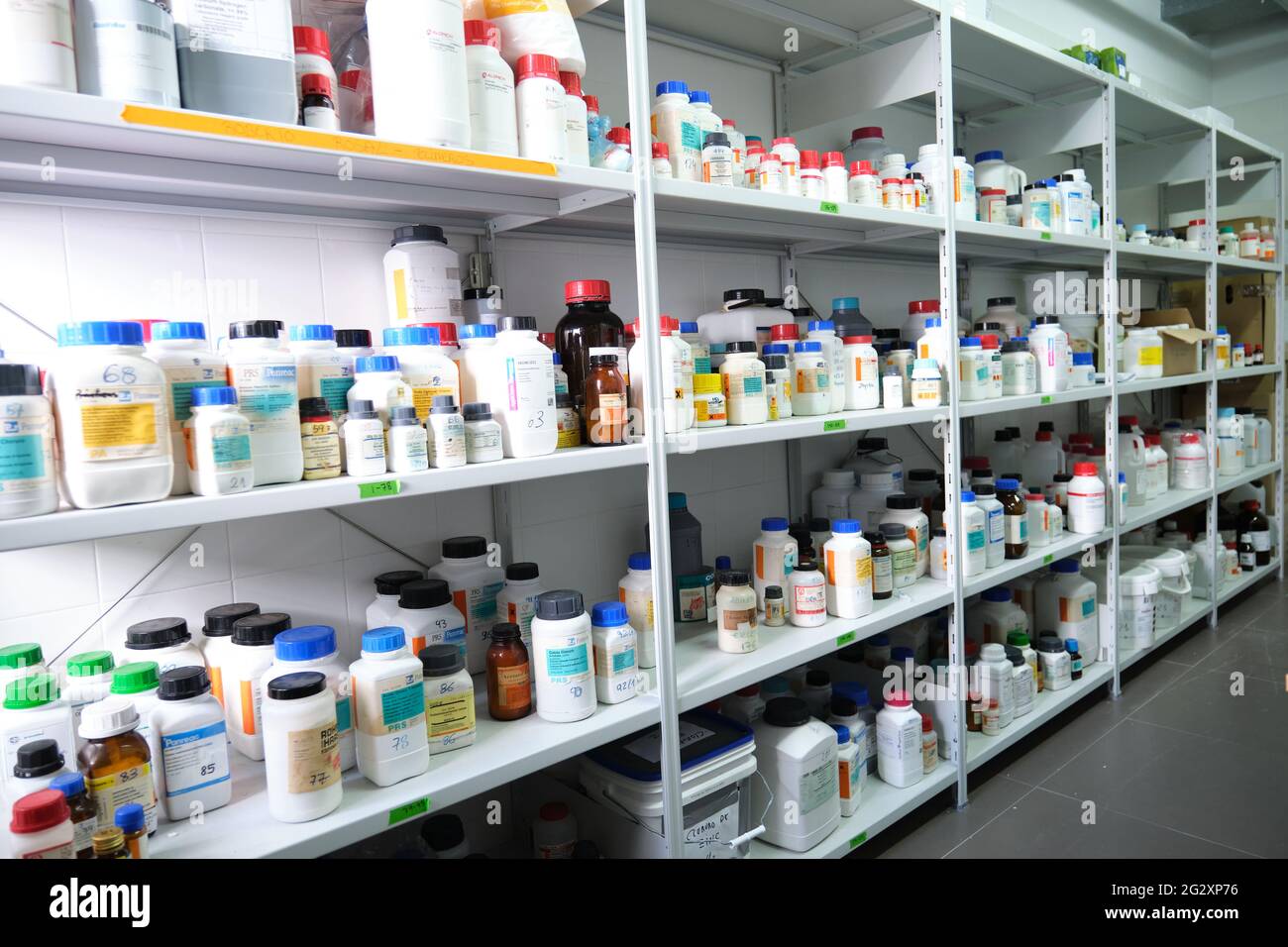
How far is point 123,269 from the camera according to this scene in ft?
4.48

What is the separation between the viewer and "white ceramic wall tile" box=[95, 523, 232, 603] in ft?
4.52

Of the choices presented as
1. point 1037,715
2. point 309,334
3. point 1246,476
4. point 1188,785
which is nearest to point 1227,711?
point 1188,785

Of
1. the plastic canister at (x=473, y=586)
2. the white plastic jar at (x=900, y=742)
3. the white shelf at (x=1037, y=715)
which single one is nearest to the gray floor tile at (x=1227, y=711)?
the white shelf at (x=1037, y=715)

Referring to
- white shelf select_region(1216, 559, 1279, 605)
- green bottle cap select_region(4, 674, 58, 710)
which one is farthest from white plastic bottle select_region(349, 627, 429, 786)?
white shelf select_region(1216, 559, 1279, 605)

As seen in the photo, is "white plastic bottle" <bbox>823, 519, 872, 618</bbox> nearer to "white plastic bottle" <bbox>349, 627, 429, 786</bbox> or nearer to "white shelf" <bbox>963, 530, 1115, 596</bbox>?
"white shelf" <bbox>963, 530, 1115, 596</bbox>

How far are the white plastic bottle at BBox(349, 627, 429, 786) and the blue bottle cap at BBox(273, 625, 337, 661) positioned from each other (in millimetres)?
52

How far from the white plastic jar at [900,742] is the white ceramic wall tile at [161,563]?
5.09ft

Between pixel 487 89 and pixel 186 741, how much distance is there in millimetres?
1051

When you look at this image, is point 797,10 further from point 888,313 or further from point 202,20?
point 202,20

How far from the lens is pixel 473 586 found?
1.63m

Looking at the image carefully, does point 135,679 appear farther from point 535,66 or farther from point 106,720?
point 535,66

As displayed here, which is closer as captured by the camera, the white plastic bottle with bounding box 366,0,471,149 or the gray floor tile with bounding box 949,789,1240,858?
the white plastic bottle with bounding box 366,0,471,149

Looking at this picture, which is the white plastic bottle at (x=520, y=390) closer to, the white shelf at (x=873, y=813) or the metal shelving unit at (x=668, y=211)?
the metal shelving unit at (x=668, y=211)
